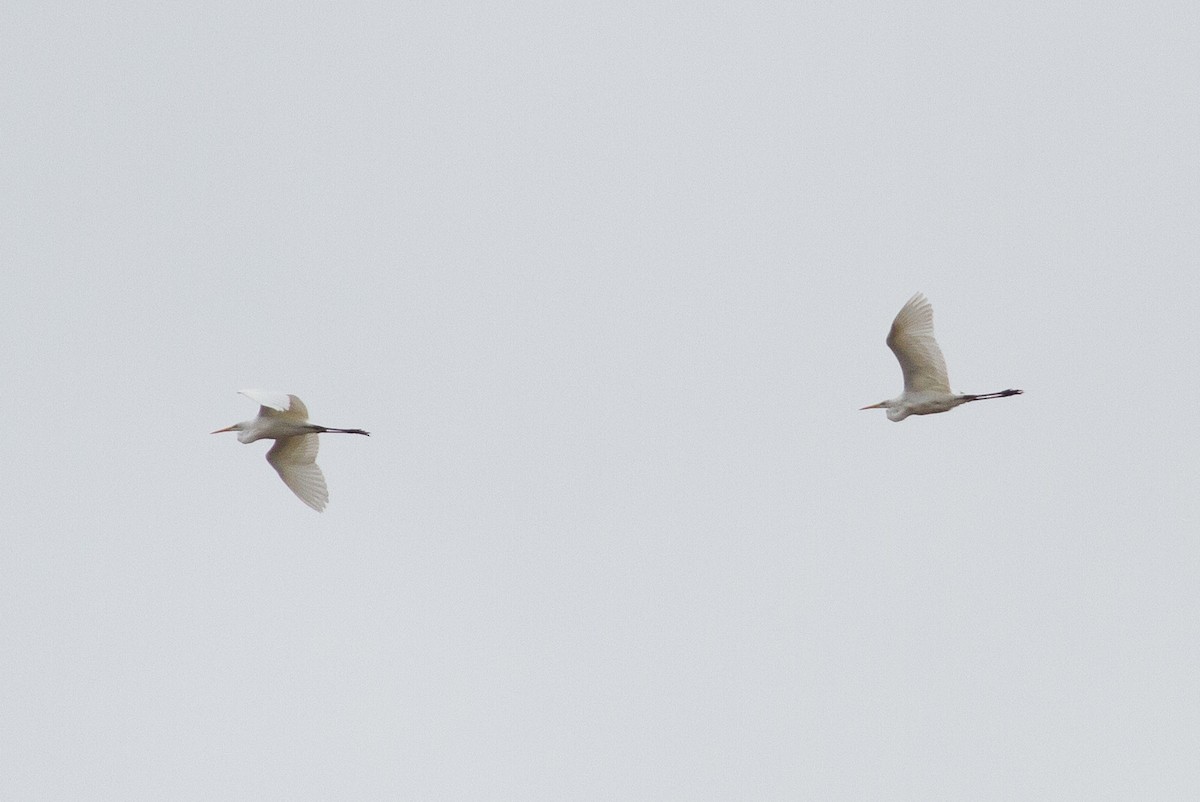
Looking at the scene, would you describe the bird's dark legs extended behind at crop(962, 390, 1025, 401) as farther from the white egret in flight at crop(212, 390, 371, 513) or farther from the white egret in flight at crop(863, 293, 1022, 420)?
the white egret in flight at crop(212, 390, 371, 513)

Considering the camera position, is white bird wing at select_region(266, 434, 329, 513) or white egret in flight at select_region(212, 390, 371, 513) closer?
white egret in flight at select_region(212, 390, 371, 513)

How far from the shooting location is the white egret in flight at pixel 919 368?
2142 centimetres

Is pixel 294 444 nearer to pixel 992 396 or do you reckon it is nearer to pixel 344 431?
pixel 344 431

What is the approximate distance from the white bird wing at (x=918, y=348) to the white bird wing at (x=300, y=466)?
7.17m

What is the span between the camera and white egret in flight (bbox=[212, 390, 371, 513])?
883 inches

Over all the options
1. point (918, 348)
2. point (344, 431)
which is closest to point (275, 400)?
point (344, 431)

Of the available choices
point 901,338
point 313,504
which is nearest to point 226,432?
point 313,504

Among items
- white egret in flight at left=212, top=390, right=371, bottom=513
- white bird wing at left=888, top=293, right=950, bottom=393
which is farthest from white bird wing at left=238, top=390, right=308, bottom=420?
white bird wing at left=888, top=293, right=950, bottom=393

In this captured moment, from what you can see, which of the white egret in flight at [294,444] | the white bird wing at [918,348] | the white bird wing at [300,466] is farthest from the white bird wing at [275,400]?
the white bird wing at [918,348]

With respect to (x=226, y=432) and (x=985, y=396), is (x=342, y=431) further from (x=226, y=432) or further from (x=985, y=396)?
(x=985, y=396)

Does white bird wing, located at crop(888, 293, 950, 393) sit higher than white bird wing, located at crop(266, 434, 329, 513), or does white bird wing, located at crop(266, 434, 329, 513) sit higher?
white bird wing, located at crop(888, 293, 950, 393)

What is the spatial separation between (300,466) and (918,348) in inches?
303

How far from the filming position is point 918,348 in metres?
21.7

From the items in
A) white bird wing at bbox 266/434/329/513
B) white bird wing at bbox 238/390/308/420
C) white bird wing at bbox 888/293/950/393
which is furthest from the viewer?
white bird wing at bbox 266/434/329/513
